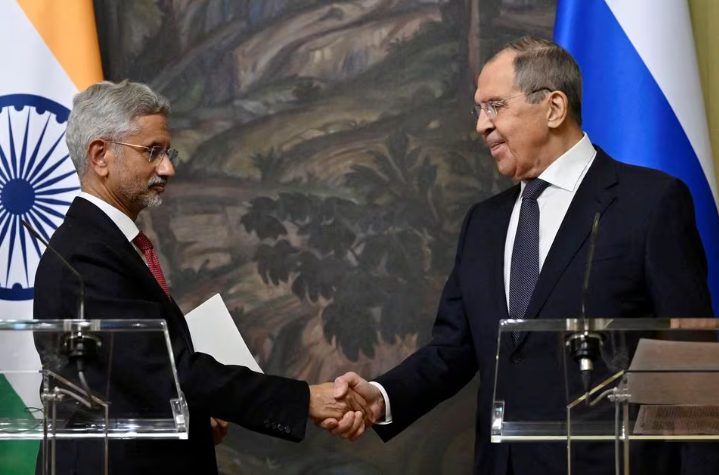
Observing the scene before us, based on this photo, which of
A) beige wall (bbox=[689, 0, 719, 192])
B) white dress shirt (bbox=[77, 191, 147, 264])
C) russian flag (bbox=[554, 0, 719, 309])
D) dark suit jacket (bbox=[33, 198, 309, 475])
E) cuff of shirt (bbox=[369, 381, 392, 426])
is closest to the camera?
dark suit jacket (bbox=[33, 198, 309, 475])

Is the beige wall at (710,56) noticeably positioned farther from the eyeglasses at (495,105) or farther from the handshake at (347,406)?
the handshake at (347,406)

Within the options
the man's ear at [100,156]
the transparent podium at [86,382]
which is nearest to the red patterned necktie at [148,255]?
the man's ear at [100,156]

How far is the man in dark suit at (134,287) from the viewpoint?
Result: 9.11 feet

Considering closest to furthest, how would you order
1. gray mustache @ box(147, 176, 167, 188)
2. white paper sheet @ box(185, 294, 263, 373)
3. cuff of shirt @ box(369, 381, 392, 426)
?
gray mustache @ box(147, 176, 167, 188), cuff of shirt @ box(369, 381, 392, 426), white paper sheet @ box(185, 294, 263, 373)

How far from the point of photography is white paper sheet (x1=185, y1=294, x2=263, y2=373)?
148 inches

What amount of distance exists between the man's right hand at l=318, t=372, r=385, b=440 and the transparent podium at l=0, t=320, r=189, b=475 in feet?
3.34

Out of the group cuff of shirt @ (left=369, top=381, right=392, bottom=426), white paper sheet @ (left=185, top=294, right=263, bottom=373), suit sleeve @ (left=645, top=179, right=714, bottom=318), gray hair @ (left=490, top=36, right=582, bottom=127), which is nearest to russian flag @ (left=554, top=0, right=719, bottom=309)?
A: gray hair @ (left=490, top=36, right=582, bottom=127)

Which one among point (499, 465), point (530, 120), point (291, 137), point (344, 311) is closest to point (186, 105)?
point (291, 137)

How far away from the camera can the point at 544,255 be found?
3023 millimetres

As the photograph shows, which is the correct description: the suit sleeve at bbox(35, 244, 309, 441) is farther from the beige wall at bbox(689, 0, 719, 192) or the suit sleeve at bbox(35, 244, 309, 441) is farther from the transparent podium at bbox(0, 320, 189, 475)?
the beige wall at bbox(689, 0, 719, 192)

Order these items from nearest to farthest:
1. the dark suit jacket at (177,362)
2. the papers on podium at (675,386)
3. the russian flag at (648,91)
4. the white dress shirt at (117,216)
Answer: the papers on podium at (675,386), the dark suit jacket at (177,362), the white dress shirt at (117,216), the russian flag at (648,91)

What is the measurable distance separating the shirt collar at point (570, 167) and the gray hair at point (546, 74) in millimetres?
99

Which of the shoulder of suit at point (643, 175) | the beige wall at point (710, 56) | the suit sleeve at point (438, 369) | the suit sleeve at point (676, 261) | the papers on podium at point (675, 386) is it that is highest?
the beige wall at point (710, 56)

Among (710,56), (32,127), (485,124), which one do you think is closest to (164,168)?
(32,127)
